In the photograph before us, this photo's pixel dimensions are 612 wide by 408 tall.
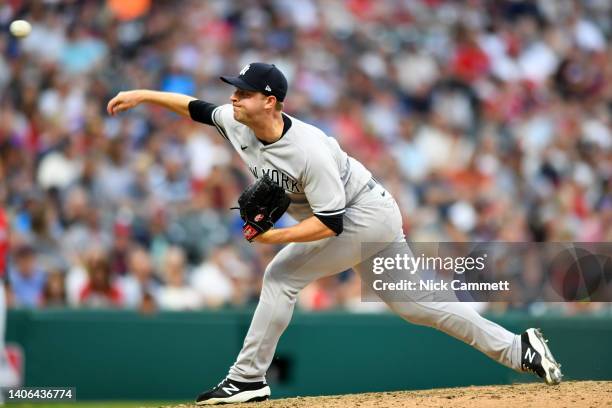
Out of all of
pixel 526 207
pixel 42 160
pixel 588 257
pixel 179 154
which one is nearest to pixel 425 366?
pixel 588 257

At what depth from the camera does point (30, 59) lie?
1178cm

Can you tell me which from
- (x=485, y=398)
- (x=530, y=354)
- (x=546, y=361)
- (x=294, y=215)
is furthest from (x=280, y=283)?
(x=546, y=361)

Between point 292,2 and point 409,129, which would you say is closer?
point 409,129

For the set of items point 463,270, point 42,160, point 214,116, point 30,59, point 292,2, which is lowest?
point 463,270

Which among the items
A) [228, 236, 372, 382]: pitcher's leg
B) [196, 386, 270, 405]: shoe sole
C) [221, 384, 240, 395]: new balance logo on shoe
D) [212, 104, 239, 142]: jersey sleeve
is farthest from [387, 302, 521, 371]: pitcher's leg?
[212, 104, 239, 142]: jersey sleeve

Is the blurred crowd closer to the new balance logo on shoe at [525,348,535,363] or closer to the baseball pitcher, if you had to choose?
the baseball pitcher

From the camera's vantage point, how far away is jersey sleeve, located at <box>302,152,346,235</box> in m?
5.58

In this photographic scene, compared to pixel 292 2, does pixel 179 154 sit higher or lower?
lower

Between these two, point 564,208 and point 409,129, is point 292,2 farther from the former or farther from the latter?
point 564,208

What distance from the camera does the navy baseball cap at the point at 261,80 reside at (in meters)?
5.59

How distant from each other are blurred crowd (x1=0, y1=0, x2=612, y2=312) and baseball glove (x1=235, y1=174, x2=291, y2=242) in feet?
12.3

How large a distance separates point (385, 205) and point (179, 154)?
18.5ft

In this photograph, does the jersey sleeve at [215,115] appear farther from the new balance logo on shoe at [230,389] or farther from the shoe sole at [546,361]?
the shoe sole at [546,361]

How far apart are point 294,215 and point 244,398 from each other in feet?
3.49
